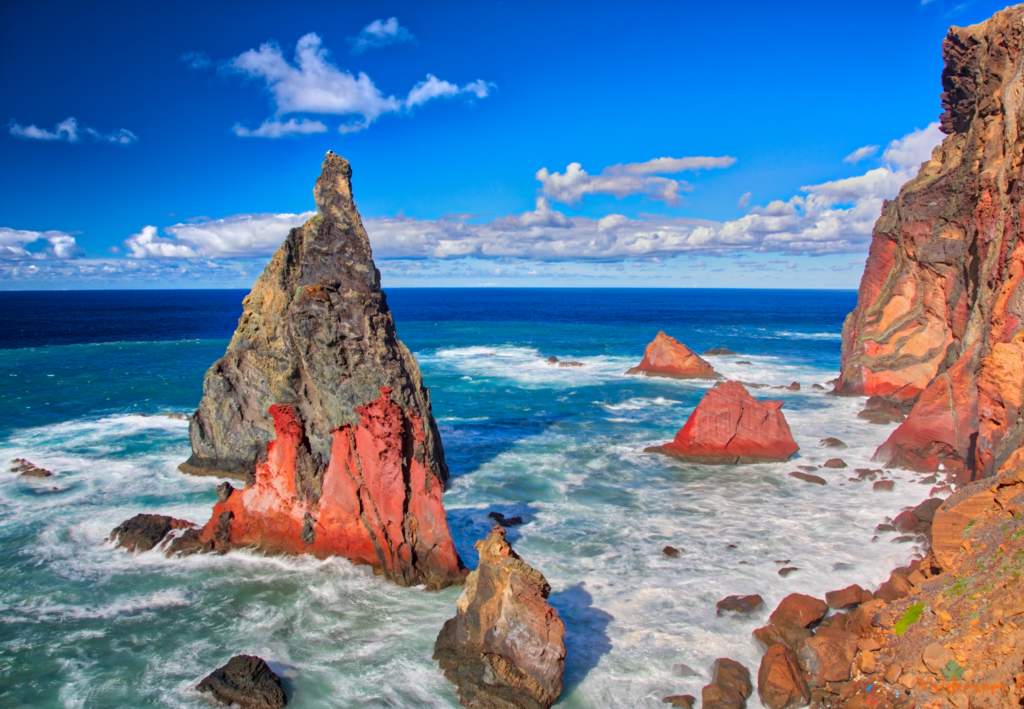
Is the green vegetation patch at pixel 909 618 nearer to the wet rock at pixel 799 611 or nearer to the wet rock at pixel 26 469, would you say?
the wet rock at pixel 799 611

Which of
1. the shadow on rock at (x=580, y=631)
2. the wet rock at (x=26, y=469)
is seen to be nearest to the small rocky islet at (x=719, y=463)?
the wet rock at (x=26, y=469)

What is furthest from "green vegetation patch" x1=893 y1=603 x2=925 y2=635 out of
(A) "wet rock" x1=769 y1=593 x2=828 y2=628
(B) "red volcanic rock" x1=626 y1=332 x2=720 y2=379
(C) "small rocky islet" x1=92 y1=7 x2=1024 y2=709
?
(B) "red volcanic rock" x1=626 y1=332 x2=720 y2=379

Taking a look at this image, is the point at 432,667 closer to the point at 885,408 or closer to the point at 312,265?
the point at 312,265

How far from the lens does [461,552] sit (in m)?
16.9

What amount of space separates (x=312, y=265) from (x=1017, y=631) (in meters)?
17.1

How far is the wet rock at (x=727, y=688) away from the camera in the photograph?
405 inches

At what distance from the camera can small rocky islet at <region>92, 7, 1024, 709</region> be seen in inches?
411

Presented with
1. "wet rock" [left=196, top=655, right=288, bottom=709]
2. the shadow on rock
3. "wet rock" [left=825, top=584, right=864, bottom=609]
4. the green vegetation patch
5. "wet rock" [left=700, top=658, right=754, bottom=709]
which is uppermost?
the green vegetation patch

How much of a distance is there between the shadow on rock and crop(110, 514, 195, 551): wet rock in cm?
1110

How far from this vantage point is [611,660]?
11812 mm

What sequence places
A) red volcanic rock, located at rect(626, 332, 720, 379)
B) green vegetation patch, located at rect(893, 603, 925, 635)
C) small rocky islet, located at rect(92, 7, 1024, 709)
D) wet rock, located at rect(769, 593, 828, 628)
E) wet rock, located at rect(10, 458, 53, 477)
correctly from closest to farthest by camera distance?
1. small rocky islet, located at rect(92, 7, 1024, 709)
2. green vegetation patch, located at rect(893, 603, 925, 635)
3. wet rock, located at rect(769, 593, 828, 628)
4. wet rock, located at rect(10, 458, 53, 477)
5. red volcanic rock, located at rect(626, 332, 720, 379)

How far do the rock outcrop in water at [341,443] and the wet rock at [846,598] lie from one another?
28.4 feet

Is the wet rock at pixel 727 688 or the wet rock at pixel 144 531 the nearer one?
the wet rock at pixel 727 688

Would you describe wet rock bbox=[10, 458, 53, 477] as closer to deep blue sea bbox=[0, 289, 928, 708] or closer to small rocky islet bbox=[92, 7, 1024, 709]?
small rocky islet bbox=[92, 7, 1024, 709]
